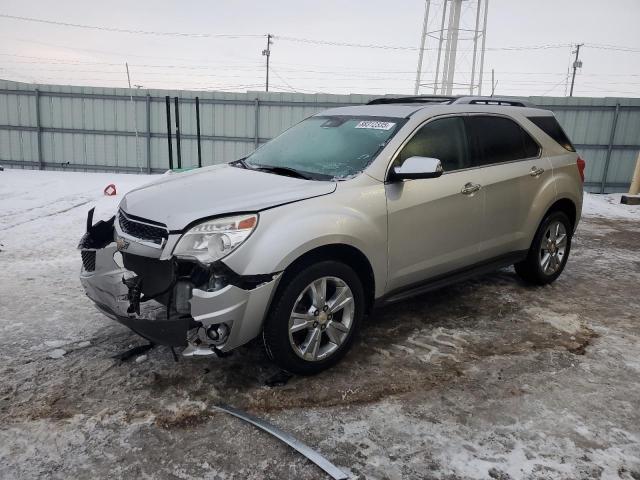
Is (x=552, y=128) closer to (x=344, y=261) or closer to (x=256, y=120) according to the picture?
(x=344, y=261)

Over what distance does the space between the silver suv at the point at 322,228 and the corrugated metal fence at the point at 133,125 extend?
1134 centimetres

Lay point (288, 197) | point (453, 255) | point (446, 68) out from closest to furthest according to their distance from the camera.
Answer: point (288, 197), point (453, 255), point (446, 68)

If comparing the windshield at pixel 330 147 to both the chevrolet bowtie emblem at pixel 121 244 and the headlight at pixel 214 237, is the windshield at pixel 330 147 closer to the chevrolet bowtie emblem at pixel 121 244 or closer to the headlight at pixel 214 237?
the headlight at pixel 214 237

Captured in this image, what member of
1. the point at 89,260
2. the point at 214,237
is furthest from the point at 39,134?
the point at 214,237

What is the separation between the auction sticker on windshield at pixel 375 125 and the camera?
12.4 feet

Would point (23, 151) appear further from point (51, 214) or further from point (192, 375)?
point (192, 375)

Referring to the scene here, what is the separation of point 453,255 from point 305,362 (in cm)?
155

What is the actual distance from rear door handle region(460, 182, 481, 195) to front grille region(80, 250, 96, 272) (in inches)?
107

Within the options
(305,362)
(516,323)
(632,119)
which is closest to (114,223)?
(305,362)

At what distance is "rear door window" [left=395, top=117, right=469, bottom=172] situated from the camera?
3723 millimetres

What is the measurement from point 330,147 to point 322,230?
1.07 meters

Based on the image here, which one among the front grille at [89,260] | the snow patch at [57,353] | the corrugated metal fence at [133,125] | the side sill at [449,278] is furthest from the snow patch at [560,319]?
the corrugated metal fence at [133,125]

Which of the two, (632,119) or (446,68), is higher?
(446,68)

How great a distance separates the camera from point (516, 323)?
430 cm
